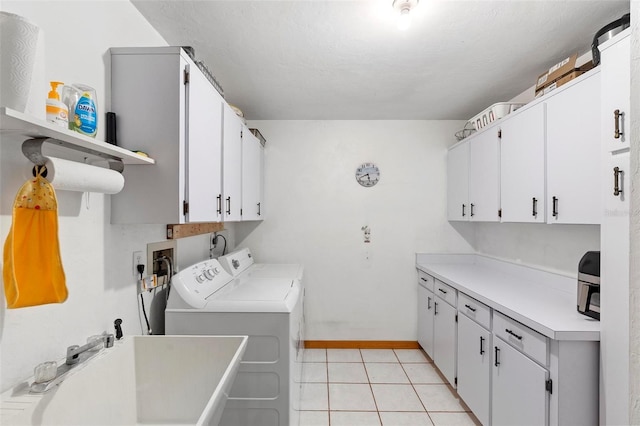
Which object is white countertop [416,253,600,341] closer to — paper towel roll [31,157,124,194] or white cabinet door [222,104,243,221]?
white cabinet door [222,104,243,221]

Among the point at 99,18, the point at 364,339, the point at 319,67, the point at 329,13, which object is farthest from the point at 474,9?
the point at 364,339

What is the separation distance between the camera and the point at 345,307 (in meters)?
3.64

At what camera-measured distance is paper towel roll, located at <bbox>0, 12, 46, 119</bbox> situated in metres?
0.87

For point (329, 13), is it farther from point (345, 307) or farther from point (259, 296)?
point (345, 307)

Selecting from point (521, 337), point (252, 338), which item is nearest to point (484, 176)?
point (521, 337)

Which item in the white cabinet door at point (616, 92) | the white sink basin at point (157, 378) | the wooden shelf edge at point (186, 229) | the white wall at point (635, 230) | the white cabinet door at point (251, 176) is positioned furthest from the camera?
the white cabinet door at point (251, 176)

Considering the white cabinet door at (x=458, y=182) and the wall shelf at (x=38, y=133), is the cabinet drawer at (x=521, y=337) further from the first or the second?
the wall shelf at (x=38, y=133)

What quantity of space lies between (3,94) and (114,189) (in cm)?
48

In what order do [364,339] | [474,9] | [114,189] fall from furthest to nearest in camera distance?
[364,339]
[474,9]
[114,189]

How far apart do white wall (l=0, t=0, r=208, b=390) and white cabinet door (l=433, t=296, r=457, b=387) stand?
2.24 meters

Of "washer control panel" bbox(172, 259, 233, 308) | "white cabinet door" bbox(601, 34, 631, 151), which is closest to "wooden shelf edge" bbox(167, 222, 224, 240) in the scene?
"washer control panel" bbox(172, 259, 233, 308)

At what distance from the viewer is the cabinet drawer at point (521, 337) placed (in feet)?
5.40

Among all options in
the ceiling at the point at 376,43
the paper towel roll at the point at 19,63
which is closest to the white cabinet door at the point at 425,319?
the ceiling at the point at 376,43

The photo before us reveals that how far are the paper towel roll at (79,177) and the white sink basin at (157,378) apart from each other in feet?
2.08
